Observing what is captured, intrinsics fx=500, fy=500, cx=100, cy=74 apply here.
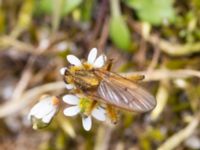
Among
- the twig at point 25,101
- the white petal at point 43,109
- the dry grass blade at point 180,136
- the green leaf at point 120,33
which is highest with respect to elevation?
the white petal at point 43,109

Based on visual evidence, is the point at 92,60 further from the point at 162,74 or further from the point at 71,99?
the point at 162,74

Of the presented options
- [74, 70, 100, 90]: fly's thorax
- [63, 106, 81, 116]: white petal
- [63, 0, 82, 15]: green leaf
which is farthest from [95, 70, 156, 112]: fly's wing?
[63, 0, 82, 15]: green leaf

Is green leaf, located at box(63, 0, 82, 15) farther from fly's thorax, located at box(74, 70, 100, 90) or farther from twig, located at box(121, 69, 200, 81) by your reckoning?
fly's thorax, located at box(74, 70, 100, 90)

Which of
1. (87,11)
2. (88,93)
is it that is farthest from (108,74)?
(87,11)

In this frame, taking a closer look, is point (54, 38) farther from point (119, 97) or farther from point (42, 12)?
point (119, 97)

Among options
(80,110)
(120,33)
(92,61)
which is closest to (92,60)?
(92,61)

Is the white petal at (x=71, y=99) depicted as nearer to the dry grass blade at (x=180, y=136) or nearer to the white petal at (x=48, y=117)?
the white petal at (x=48, y=117)

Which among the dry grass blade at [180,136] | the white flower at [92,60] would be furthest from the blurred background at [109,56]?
the white flower at [92,60]
